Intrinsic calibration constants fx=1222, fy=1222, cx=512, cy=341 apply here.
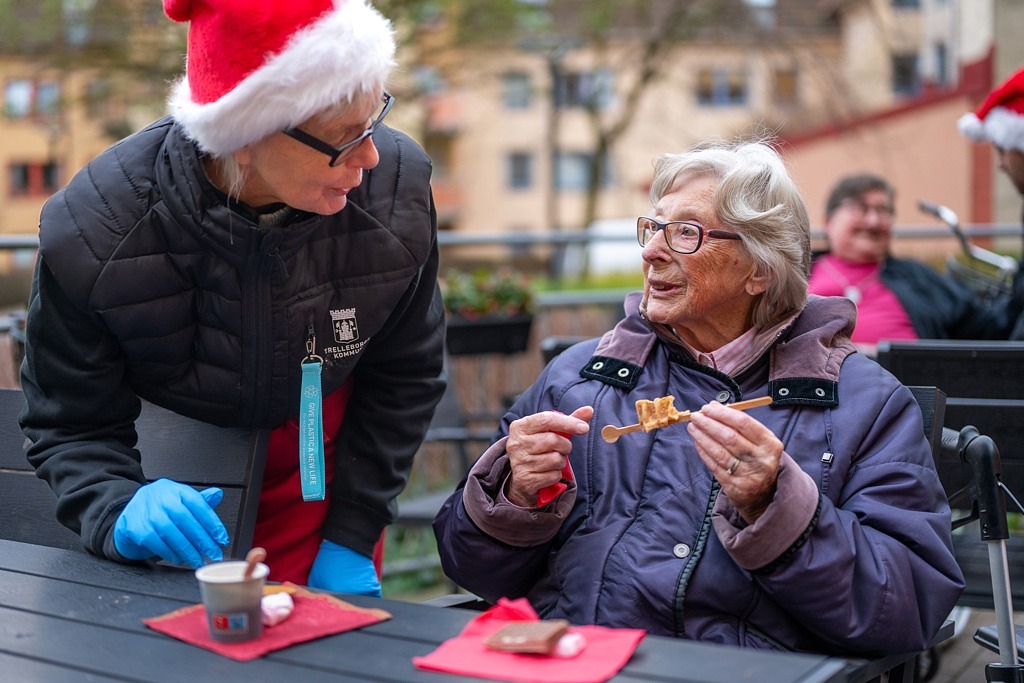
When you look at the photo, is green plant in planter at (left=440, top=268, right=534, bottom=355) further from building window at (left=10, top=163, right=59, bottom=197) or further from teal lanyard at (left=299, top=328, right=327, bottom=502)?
building window at (left=10, top=163, right=59, bottom=197)

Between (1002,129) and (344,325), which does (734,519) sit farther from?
(1002,129)

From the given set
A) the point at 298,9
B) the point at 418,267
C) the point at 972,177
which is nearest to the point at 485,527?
the point at 418,267

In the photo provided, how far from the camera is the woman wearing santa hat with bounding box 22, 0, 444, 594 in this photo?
219 cm

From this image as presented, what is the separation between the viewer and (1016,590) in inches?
119

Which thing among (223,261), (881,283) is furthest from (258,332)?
(881,283)

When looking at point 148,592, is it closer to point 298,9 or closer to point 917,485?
point 298,9

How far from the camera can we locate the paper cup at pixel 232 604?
1.76 metres

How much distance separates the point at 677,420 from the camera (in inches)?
86.7

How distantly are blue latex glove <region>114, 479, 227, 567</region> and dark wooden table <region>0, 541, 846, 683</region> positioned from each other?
72 mm

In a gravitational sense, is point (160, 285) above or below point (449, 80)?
below

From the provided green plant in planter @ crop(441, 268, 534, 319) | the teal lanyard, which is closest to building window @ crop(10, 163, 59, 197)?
green plant in planter @ crop(441, 268, 534, 319)

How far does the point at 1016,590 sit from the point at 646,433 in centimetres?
121

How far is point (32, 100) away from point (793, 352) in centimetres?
1544

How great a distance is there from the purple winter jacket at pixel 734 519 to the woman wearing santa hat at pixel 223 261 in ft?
1.43
